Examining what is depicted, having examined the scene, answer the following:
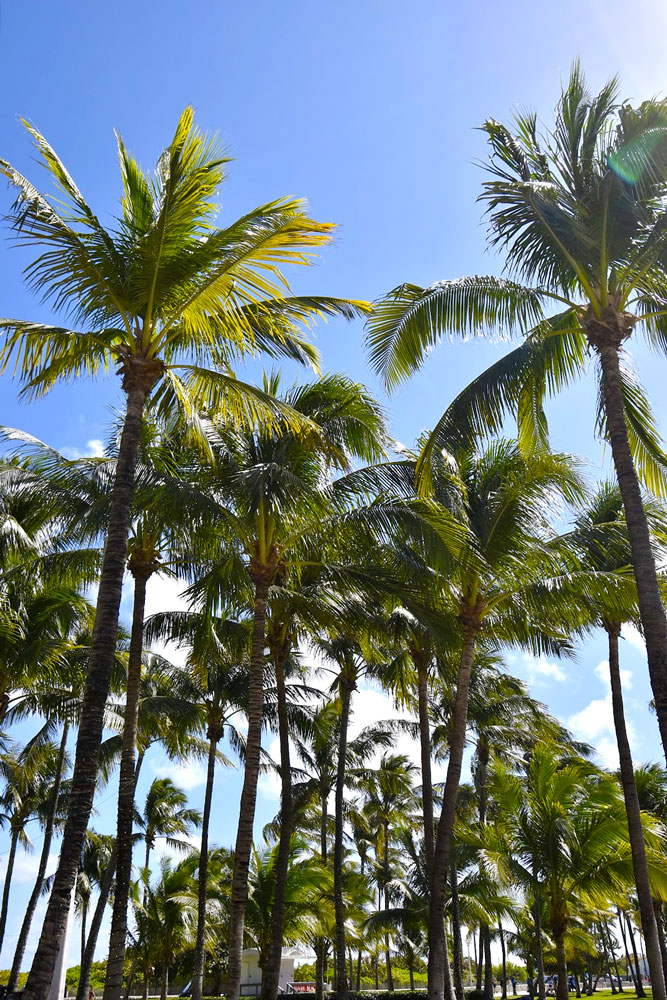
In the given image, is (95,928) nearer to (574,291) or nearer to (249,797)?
(249,797)

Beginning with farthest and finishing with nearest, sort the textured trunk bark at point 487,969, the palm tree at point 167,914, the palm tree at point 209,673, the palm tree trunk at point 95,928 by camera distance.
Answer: the palm tree at point 167,914, the textured trunk bark at point 487,969, the palm tree trunk at point 95,928, the palm tree at point 209,673

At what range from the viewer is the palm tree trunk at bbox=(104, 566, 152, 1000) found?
1291cm

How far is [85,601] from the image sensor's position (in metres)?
18.7

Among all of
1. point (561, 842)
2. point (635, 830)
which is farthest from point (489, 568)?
point (561, 842)

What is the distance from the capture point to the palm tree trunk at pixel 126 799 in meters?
12.9

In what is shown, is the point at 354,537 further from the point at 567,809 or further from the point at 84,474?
the point at 567,809

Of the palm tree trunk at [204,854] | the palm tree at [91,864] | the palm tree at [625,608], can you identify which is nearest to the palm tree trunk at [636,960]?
the palm tree at [91,864]

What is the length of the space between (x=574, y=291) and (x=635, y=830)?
392 inches

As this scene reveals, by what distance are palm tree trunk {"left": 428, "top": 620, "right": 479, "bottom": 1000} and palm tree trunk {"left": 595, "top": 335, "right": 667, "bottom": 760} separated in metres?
6.23

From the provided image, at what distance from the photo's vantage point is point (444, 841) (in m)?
14.4

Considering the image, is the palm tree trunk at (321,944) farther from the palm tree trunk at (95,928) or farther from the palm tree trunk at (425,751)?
the palm tree trunk at (425,751)

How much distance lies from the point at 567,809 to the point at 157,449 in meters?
11.3

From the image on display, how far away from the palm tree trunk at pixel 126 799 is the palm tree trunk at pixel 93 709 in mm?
5805

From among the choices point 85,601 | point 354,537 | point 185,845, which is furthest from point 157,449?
point 185,845
